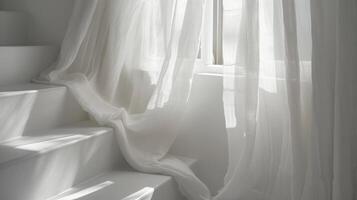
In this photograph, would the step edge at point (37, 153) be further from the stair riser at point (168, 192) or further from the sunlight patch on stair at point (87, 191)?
the stair riser at point (168, 192)

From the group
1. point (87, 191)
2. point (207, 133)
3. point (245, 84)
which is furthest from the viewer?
→ point (207, 133)

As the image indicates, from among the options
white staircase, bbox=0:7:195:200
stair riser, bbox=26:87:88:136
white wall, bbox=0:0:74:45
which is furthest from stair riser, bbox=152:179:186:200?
white wall, bbox=0:0:74:45

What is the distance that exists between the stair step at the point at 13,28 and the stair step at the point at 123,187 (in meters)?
1.04

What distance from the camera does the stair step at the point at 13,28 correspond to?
6.95 feet

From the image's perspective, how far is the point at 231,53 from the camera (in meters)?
1.71

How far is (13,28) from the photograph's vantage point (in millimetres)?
2162

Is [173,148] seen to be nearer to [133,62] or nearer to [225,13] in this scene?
[133,62]

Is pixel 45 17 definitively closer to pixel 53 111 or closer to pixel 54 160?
pixel 53 111

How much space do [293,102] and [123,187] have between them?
0.77m

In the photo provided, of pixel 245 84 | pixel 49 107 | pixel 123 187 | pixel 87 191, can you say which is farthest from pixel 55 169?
pixel 245 84

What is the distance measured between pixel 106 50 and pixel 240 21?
2.40ft

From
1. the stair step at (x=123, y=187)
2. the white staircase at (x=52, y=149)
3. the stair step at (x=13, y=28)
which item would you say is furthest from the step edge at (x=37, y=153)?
the stair step at (x=13, y=28)

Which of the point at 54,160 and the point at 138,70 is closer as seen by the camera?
the point at 54,160

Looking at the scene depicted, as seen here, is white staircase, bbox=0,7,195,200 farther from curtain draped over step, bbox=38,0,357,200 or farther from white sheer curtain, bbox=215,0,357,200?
white sheer curtain, bbox=215,0,357,200
